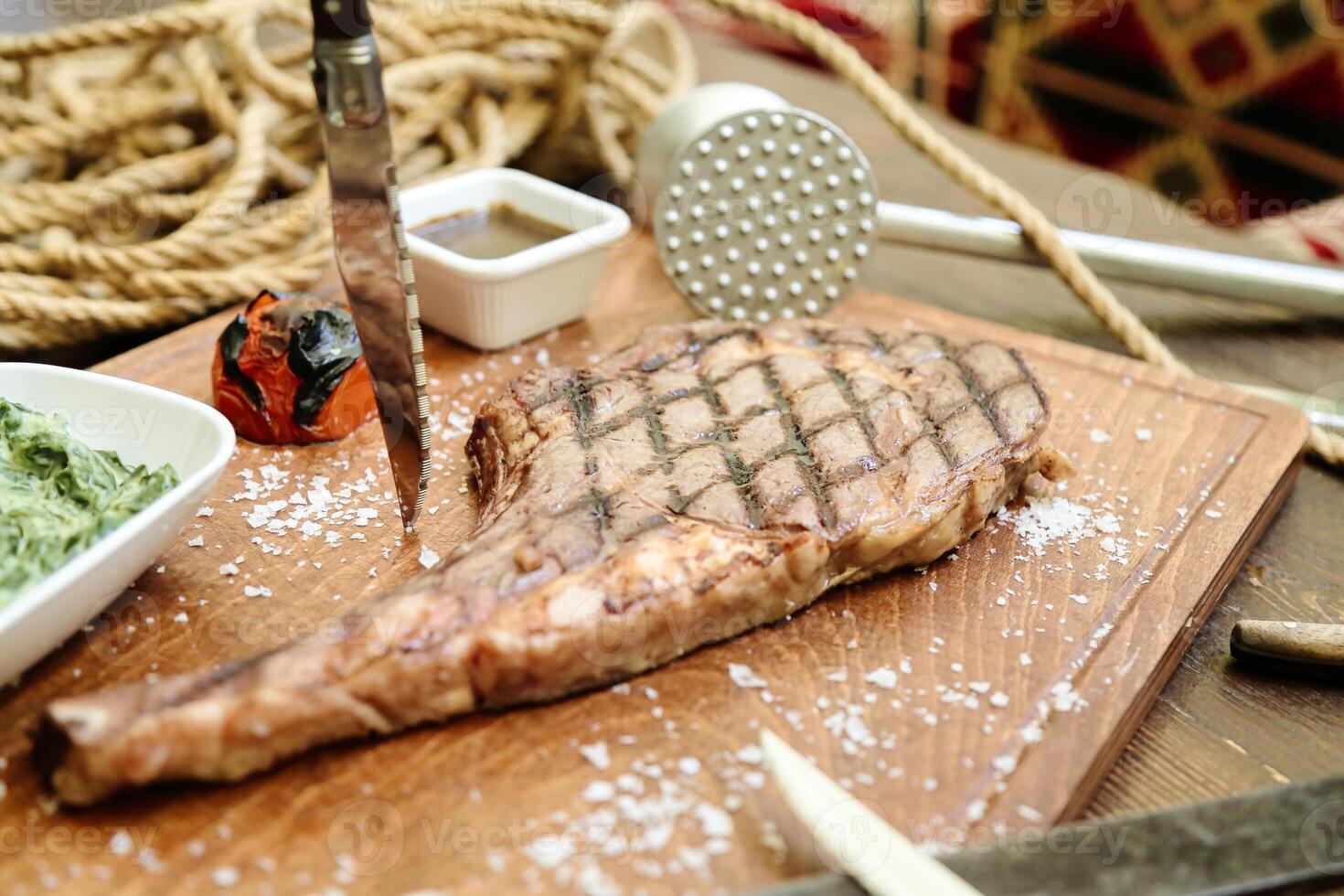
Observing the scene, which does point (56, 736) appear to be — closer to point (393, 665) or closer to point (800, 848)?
point (393, 665)

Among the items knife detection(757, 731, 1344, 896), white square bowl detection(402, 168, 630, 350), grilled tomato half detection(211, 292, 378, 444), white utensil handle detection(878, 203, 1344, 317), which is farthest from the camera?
white utensil handle detection(878, 203, 1344, 317)

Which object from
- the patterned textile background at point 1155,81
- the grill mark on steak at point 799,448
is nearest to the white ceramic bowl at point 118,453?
the grill mark on steak at point 799,448

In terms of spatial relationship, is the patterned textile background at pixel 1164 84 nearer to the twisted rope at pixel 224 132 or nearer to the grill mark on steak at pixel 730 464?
the twisted rope at pixel 224 132

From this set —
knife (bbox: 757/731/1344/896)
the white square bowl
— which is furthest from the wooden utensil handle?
the white square bowl

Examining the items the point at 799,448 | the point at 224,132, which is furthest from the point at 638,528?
the point at 224,132

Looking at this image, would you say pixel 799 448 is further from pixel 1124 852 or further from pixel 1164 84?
pixel 1164 84

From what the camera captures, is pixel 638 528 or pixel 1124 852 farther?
pixel 638 528

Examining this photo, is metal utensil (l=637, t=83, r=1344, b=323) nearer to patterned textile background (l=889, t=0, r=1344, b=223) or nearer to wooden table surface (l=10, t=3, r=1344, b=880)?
wooden table surface (l=10, t=3, r=1344, b=880)
